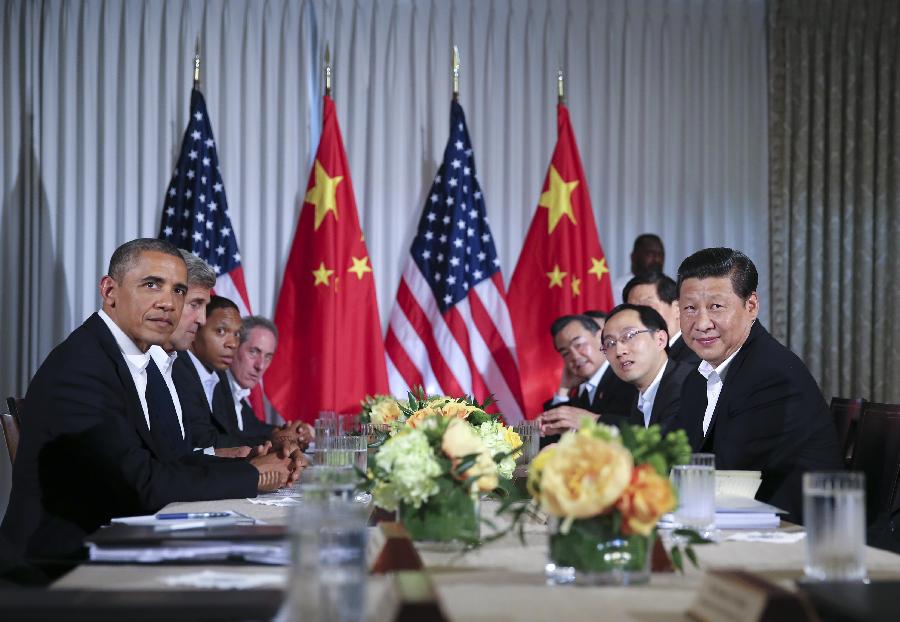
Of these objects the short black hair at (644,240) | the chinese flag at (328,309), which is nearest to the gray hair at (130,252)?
the chinese flag at (328,309)

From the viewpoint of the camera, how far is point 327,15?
731cm

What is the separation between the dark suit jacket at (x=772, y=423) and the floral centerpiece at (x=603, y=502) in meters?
1.28

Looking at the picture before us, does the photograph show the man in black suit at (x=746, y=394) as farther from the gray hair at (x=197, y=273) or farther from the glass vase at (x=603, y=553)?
the gray hair at (x=197, y=273)

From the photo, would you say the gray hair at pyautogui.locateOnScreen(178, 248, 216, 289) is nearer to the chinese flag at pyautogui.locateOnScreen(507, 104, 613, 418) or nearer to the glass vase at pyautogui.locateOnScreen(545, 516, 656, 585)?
the chinese flag at pyautogui.locateOnScreen(507, 104, 613, 418)

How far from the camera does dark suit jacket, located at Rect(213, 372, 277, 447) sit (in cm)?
528

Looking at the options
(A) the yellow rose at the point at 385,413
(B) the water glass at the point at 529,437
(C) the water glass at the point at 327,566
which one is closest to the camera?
(C) the water glass at the point at 327,566

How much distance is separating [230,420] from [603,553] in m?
4.13

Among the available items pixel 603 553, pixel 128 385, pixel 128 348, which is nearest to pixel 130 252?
pixel 128 348

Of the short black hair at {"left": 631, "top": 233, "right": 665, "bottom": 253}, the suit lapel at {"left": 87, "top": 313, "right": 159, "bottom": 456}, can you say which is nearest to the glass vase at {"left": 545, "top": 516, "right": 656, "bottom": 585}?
the suit lapel at {"left": 87, "top": 313, "right": 159, "bottom": 456}

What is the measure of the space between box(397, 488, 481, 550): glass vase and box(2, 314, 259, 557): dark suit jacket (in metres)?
1.03

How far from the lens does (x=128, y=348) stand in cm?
313

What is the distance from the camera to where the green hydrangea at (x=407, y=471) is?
1944 millimetres

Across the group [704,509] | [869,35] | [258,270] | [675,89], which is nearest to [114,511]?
[704,509]

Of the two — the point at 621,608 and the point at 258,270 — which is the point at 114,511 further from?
the point at 258,270
